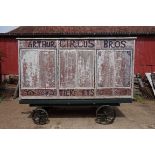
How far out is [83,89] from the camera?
10.6 meters

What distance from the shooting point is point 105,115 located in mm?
10828

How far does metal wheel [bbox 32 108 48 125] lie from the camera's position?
10.8 meters

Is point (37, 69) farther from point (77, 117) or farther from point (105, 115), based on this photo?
point (105, 115)

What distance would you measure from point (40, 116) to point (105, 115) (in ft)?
8.54

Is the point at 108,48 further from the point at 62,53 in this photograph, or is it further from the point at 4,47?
the point at 4,47

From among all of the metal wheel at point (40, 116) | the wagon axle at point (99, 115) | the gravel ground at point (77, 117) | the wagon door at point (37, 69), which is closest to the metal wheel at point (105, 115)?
the wagon axle at point (99, 115)

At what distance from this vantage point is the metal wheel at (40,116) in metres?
10.8

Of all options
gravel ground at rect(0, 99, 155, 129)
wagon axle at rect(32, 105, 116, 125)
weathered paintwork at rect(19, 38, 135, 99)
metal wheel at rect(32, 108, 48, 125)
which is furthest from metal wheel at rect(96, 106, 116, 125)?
metal wheel at rect(32, 108, 48, 125)

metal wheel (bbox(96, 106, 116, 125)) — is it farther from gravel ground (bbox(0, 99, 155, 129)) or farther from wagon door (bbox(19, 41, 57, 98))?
wagon door (bbox(19, 41, 57, 98))

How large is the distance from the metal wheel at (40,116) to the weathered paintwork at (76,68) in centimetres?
60

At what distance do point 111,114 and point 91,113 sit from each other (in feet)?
5.43

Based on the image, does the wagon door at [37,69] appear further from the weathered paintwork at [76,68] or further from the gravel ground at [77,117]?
the gravel ground at [77,117]

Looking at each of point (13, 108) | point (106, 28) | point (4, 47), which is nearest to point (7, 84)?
point (4, 47)

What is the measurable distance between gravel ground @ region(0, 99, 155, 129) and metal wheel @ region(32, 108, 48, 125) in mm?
214
